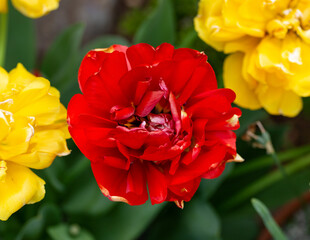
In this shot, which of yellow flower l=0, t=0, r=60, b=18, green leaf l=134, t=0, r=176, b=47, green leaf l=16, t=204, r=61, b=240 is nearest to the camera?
yellow flower l=0, t=0, r=60, b=18

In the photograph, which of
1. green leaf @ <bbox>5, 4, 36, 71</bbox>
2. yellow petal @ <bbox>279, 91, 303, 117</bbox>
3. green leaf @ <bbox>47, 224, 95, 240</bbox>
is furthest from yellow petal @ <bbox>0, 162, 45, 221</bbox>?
green leaf @ <bbox>5, 4, 36, 71</bbox>

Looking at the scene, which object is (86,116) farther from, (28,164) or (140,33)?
(140,33)

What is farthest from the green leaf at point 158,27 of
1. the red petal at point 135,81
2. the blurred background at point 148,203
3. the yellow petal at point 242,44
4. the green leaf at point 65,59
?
the red petal at point 135,81

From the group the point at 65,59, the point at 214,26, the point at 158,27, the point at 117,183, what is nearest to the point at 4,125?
the point at 117,183

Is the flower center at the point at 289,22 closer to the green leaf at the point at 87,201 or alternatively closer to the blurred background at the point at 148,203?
the blurred background at the point at 148,203

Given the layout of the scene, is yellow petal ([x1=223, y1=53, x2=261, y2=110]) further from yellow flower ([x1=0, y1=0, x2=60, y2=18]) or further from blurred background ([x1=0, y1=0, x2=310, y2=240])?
yellow flower ([x1=0, y1=0, x2=60, y2=18])

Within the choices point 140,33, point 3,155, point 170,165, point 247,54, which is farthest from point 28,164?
point 140,33

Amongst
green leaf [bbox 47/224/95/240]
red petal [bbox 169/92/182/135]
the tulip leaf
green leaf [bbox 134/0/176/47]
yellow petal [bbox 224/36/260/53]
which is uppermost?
red petal [bbox 169/92/182/135]
